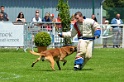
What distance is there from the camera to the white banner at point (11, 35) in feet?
82.0

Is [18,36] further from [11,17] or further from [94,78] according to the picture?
[11,17]

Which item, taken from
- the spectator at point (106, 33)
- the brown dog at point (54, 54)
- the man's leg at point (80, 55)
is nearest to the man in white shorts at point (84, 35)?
the man's leg at point (80, 55)

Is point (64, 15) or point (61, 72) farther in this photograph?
point (64, 15)

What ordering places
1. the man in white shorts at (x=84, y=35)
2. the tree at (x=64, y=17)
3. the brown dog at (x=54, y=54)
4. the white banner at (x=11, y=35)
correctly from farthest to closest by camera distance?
the tree at (x=64, y=17) → the white banner at (x=11, y=35) → the man in white shorts at (x=84, y=35) → the brown dog at (x=54, y=54)

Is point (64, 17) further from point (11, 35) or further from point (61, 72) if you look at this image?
point (61, 72)

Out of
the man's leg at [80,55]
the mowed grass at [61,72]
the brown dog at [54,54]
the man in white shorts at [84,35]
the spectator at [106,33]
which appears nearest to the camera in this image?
the mowed grass at [61,72]

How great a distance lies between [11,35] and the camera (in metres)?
25.1

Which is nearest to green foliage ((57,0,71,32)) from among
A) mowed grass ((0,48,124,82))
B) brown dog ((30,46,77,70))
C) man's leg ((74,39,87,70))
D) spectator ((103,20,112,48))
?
spectator ((103,20,112,48))

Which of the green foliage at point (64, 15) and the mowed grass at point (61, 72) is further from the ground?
the green foliage at point (64, 15)

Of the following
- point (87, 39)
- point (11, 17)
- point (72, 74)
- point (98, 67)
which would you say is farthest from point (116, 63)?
point (11, 17)

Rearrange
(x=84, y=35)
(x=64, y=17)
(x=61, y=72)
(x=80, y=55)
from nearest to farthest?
(x=61, y=72) → (x=80, y=55) → (x=84, y=35) → (x=64, y=17)

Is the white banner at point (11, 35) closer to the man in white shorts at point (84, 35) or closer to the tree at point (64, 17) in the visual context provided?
the tree at point (64, 17)

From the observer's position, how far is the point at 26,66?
17578mm

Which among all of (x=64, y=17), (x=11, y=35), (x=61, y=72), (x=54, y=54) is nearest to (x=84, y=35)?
(x=54, y=54)
